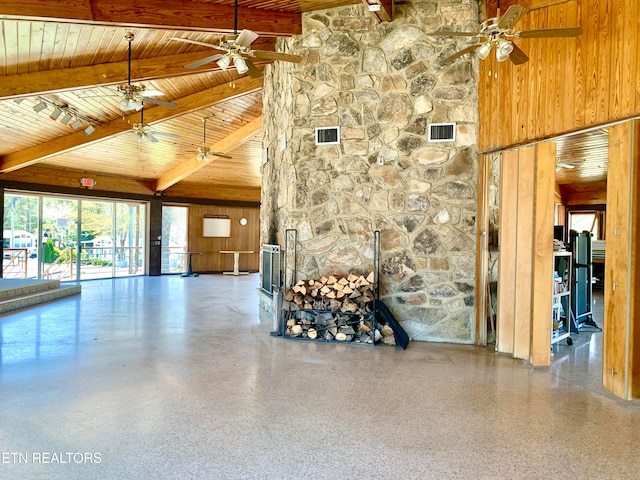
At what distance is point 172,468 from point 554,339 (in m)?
4.45

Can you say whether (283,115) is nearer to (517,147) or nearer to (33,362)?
(517,147)

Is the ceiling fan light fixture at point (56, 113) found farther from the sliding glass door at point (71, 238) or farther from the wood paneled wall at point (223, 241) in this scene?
the wood paneled wall at point (223, 241)

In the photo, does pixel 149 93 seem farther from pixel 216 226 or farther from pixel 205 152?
pixel 216 226

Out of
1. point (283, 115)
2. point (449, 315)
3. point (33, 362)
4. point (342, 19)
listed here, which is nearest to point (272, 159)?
point (283, 115)

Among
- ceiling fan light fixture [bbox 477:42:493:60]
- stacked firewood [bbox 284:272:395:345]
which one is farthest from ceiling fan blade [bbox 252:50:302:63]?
stacked firewood [bbox 284:272:395:345]

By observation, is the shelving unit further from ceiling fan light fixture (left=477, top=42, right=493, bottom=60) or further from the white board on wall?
the white board on wall

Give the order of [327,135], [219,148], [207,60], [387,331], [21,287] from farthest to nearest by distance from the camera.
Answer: [219,148]
[21,287]
[327,135]
[387,331]
[207,60]

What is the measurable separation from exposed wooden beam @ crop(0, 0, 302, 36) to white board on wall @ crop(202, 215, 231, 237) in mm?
9423

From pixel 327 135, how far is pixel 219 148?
5.64 meters

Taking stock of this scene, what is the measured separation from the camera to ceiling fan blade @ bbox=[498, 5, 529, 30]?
11.1ft

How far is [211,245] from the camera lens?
14320 mm

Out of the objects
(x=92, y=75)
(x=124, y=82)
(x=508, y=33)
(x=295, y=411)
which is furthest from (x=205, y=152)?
(x=295, y=411)

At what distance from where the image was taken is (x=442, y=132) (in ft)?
16.7

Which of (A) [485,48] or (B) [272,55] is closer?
(A) [485,48]
